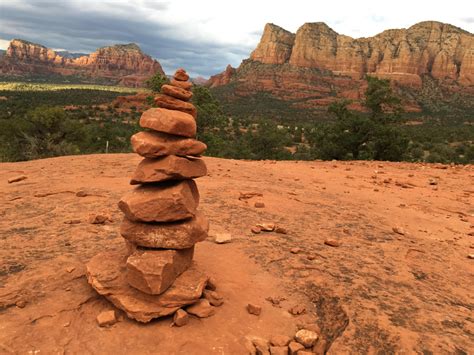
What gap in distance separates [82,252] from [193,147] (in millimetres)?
2793

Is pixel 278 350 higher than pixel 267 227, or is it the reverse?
pixel 267 227

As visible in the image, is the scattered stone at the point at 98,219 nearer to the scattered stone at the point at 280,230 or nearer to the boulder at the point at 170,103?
the boulder at the point at 170,103

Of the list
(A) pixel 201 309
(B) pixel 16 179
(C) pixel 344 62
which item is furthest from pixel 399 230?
Answer: (C) pixel 344 62

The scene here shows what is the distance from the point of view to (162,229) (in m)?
5.20

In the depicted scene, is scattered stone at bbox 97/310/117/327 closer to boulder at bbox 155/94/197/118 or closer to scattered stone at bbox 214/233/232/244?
scattered stone at bbox 214/233/232/244

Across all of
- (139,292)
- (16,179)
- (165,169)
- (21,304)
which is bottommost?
(16,179)

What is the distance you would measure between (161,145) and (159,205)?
86 centimetres

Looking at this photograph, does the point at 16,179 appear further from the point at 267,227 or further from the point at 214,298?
the point at 214,298

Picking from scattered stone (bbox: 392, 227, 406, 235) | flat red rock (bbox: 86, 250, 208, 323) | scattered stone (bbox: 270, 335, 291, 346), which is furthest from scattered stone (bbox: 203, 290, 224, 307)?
scattered stone (bbox: 392, 227, 406, 235)

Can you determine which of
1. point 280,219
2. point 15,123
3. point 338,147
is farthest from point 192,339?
point 15,123

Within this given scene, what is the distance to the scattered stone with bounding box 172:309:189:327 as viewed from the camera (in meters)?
4.62

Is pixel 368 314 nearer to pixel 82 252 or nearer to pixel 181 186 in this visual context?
pixel 181 186

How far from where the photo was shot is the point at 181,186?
214 inches

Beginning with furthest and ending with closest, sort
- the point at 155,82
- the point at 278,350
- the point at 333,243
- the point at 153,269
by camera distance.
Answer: the point at 155,82 → the point at 333,243 → the point at 153,269 → the point at 278,350
